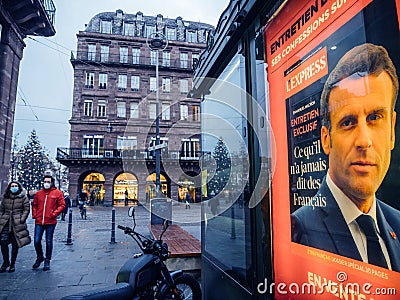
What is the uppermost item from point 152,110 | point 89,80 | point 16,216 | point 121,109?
Answer: point 89,80

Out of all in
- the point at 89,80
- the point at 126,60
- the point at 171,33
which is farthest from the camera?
the point at 171,33

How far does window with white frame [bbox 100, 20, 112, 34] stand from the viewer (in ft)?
110

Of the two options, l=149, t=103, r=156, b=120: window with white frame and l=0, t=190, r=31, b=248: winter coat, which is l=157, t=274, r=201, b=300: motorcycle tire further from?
l=149, t=103, r=156, b=120: window with white frame

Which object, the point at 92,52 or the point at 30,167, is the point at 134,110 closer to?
the point at 92,52

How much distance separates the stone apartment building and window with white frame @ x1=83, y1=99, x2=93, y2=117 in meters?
0.05

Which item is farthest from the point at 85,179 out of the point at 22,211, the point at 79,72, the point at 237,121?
the point at 237,121

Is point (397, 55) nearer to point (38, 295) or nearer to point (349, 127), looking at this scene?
point (349, 127)

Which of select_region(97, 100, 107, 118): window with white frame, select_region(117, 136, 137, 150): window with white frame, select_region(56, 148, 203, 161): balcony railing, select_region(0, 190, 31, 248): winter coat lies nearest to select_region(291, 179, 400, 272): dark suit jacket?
select_region(0, 190, 31, 248): winter coat

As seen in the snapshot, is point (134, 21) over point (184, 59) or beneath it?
over

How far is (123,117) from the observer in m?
31.5

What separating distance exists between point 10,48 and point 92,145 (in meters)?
22.9

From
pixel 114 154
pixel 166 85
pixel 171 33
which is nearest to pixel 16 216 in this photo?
pixel 114 154

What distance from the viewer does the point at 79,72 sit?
30.7 m

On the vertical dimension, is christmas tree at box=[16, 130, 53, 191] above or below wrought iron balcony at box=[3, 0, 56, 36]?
below
